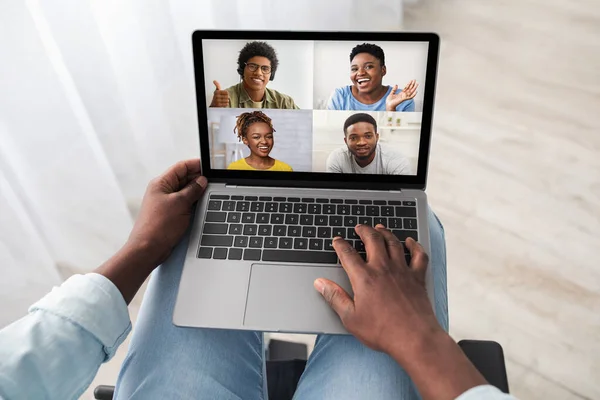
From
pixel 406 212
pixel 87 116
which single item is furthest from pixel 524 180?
pixel 87 116

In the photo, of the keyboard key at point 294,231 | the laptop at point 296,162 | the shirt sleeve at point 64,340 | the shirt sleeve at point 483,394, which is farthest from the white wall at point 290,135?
the shirt sleeve at point 483,394

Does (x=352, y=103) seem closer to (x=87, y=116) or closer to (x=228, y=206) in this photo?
(x=228, y=206)

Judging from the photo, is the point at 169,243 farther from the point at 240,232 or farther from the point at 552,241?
the point at 552,241

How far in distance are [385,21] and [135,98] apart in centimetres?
89

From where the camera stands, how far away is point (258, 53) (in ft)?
2.81

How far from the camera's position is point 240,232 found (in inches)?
35.4

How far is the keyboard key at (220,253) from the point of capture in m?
0.87

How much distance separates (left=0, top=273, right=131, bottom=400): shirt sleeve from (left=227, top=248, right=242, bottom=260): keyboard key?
18cm

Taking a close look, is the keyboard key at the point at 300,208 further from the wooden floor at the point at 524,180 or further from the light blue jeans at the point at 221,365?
the wooden floor at the point at 524,180

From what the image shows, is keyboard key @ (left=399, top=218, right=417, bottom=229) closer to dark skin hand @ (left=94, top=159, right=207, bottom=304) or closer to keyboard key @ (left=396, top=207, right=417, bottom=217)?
keyboard key @ (left=396, top=207, right=417, bottom=217)

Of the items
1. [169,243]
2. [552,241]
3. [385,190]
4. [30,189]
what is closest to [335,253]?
[385,190]

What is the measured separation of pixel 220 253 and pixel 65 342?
0.27m

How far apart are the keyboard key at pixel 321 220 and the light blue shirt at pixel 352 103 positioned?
0.62ft

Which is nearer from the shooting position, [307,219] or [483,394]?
[483,394]
